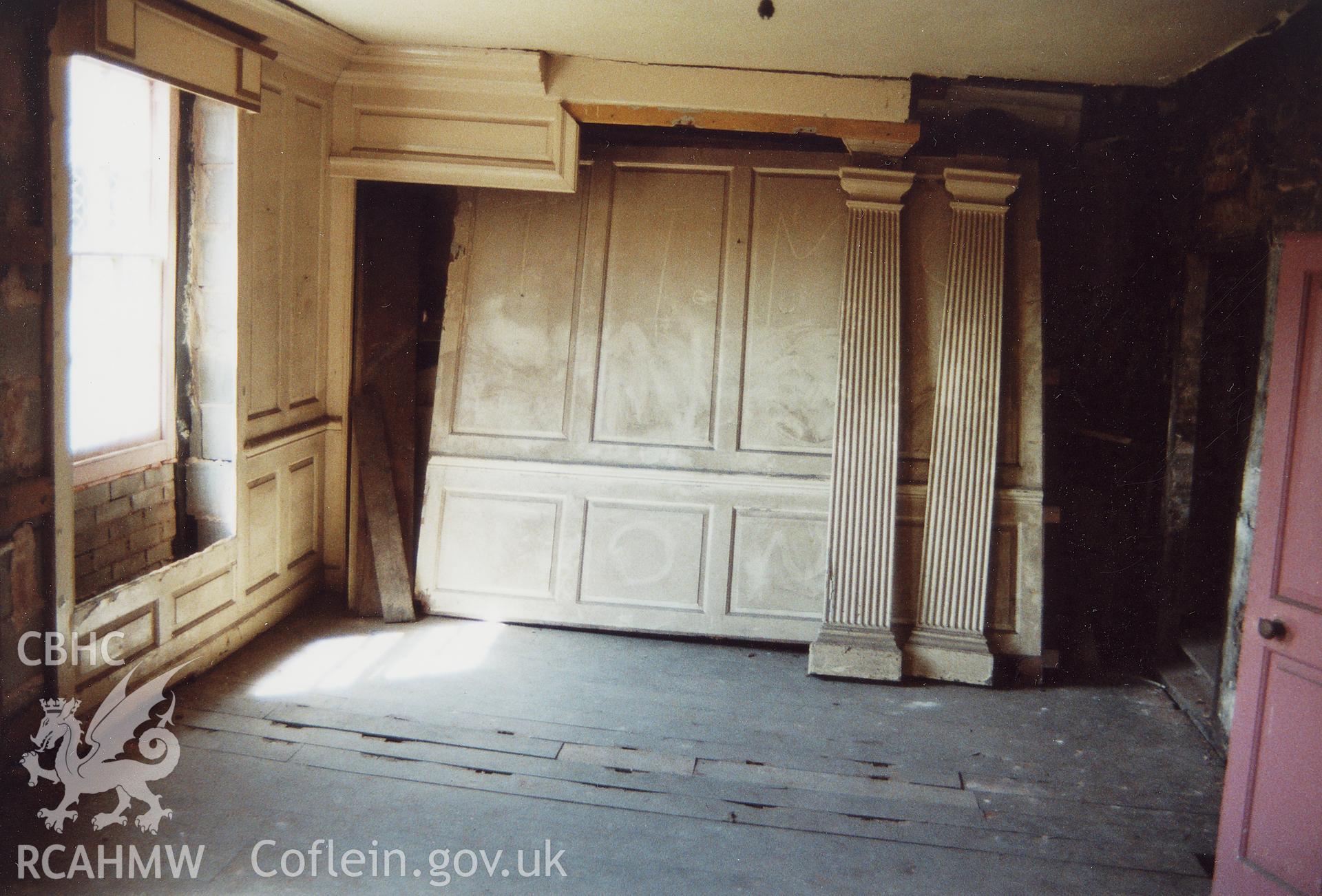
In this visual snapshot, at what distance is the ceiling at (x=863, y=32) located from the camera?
340 centimetres

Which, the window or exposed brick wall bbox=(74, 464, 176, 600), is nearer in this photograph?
the window

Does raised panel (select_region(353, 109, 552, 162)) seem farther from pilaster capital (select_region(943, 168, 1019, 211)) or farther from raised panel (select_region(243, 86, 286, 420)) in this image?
pilaster capital (select_region(943, 168, 1019, 211))

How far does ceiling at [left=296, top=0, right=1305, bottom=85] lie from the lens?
134 inches

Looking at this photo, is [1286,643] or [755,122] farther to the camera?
[755,122]

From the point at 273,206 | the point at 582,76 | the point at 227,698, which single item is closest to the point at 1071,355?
the point at 582,76

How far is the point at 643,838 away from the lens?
309 cm

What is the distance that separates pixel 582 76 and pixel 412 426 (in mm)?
1998

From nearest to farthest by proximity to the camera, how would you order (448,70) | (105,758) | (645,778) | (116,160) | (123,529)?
(105,758) < (645,778) < (116,160) < (123,529) < (448,70)

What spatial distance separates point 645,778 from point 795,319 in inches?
94.3

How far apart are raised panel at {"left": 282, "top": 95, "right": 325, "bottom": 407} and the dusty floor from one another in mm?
1268

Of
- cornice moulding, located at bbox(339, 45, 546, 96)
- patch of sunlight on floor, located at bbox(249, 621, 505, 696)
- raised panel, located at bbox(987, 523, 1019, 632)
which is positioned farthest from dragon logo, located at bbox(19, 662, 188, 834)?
raised panel, located at bbox(987, 523, 1019, 632)

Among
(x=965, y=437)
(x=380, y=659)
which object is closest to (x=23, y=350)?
(x=380, y=659)

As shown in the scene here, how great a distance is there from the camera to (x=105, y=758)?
3.29 meters

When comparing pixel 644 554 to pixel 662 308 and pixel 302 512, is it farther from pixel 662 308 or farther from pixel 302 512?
pixel 302 512
